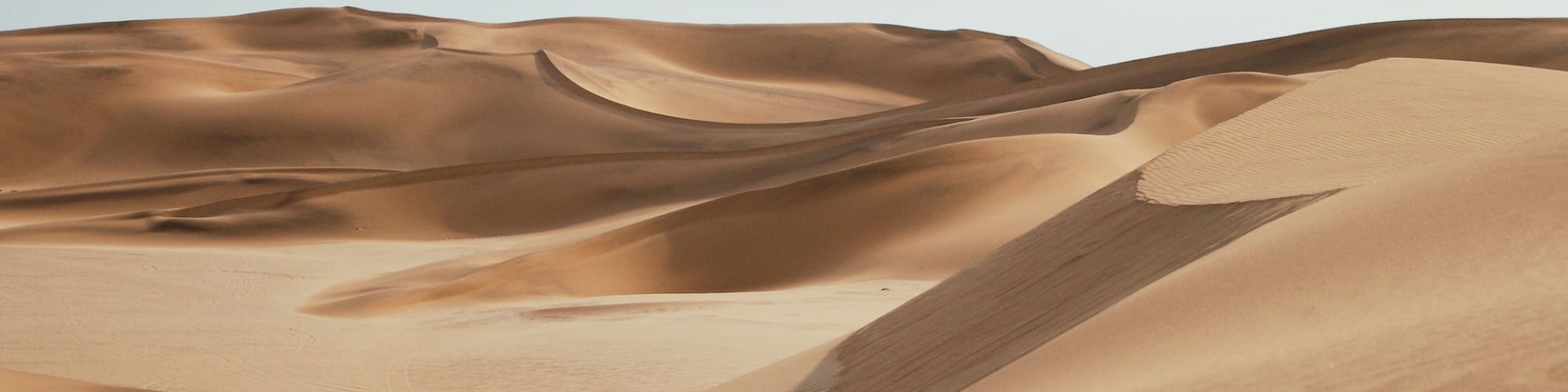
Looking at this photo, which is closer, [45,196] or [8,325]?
[8,325]

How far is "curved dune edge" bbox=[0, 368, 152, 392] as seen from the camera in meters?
5.59

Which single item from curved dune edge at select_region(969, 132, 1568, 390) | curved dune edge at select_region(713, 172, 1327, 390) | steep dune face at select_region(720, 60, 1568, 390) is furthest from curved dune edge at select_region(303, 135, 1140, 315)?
curved dune edge at select_region(969, 132, 1568, 390)

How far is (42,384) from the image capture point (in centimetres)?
574

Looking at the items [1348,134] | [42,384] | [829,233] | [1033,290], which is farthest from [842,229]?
[1033,290]

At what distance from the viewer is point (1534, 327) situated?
2.27 meters

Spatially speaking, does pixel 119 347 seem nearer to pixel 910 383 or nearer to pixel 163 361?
pixel 163 361

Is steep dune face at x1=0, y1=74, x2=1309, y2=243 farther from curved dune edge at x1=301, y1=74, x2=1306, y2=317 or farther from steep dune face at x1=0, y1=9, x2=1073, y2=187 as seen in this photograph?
steep dune face at x1=0, y1=9, x2=1073, y2=187

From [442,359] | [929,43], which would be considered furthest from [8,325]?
[929,43]

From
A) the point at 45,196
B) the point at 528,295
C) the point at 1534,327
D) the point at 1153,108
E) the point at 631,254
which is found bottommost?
the point at 1534,327

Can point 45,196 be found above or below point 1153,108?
above

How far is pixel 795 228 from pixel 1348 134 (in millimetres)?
8900

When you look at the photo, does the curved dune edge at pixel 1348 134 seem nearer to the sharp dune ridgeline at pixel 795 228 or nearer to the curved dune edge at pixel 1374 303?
the sharp dune ridgeline at pixel 795 228

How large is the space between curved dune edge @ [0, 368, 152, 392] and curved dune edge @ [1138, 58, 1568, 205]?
4.36 metres

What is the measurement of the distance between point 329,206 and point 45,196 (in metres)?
5.50
